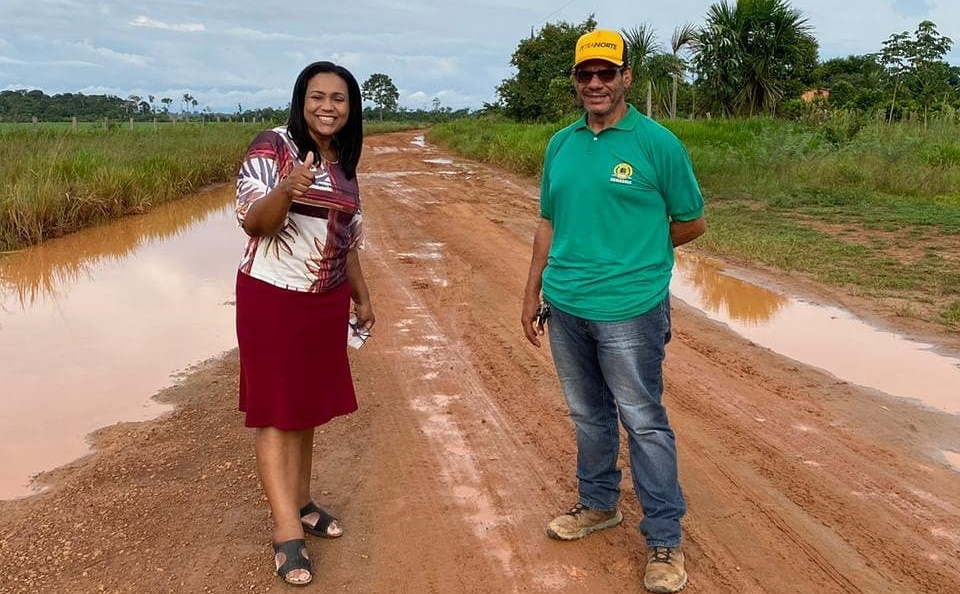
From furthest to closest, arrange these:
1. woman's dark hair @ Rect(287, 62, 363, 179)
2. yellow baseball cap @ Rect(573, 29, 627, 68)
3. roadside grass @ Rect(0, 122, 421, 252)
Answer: roadside grass @ Rect(0, 122, 421, 252) < woman's dark hair @ Rect(287, 62, 363, 179) < yellow baseball cap @ Rect(573, 29, 627, 68)

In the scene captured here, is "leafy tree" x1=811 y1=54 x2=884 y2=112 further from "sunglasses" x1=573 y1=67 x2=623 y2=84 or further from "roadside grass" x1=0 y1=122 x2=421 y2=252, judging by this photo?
"sunglasses" x1=573 y1=67 x2=623 y2=84

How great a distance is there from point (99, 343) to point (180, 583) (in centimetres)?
394

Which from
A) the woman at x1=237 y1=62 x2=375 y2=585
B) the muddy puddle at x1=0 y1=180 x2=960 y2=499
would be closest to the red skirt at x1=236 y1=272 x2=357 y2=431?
the woman at x1=237 y1=62 x2=375 y2=585

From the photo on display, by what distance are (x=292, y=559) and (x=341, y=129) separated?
61.3 inches

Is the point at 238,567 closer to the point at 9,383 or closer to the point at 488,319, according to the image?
the point at 9,383

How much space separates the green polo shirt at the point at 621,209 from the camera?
2758 mm

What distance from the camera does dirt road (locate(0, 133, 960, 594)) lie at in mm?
3010

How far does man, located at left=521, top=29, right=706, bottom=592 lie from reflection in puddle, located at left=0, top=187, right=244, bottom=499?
279cm

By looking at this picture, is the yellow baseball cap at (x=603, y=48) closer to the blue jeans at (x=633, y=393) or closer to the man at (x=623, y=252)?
the man at (x=623, y=252)

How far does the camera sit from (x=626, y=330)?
2832 mm

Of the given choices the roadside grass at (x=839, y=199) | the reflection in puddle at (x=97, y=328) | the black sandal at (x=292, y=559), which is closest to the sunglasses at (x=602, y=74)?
the black sandal at (x=292, y=559)

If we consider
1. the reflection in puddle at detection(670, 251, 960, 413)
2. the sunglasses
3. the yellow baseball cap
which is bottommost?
the reflection in puddle at detection(670, 251, 960, 413)

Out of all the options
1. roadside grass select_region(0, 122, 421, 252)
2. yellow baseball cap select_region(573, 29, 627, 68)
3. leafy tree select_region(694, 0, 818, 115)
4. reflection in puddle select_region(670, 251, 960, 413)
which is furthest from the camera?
leafy tree select_region(694, 0, 818, 115)

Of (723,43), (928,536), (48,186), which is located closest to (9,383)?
(928,536)
